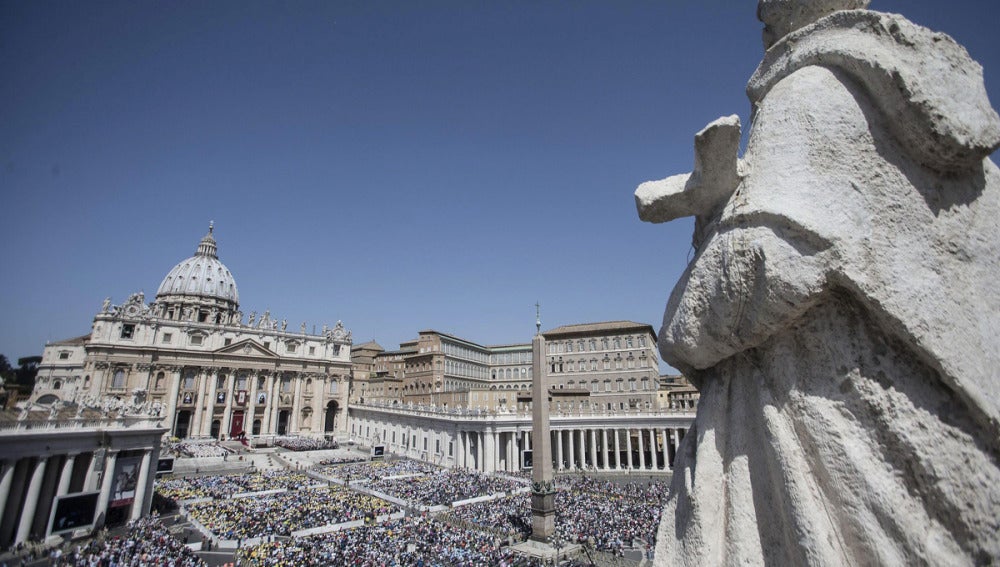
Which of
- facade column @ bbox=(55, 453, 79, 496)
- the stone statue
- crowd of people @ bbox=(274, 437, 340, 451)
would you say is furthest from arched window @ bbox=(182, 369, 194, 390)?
the stone statue

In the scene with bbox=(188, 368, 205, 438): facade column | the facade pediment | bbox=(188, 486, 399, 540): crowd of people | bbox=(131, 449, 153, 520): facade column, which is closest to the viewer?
bbox=(188, 486, 399, 540): crowd of people

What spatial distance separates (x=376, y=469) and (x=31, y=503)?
70.0 ft

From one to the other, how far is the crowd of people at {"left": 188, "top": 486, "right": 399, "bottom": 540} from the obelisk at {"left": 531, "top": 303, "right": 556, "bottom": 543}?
7.92 meters

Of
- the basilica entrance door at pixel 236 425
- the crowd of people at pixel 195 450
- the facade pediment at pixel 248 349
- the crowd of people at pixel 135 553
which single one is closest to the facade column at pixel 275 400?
the facade pediment at pixel 248 349

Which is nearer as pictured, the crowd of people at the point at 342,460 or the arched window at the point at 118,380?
the crowd of people at the point at 342,460

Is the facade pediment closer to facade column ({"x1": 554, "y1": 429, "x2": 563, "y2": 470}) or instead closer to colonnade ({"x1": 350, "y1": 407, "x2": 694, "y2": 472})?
colonnade ({"x1": 350, "y1": 407, "x2": 694, "y2": 472})

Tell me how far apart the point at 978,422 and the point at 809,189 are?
1164 mm

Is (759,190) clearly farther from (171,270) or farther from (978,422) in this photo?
(171,270)

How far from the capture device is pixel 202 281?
8456 cm

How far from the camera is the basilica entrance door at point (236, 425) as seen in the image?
61.1m

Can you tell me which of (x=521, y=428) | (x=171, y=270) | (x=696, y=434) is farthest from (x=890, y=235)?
(x=171, y=270)

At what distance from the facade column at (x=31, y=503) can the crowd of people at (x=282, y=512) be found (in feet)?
19.4

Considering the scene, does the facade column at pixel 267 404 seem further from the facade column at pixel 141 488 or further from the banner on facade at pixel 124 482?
the banner on facade at pixel 124 482

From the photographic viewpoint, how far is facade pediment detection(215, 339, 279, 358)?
62594 millimetres
